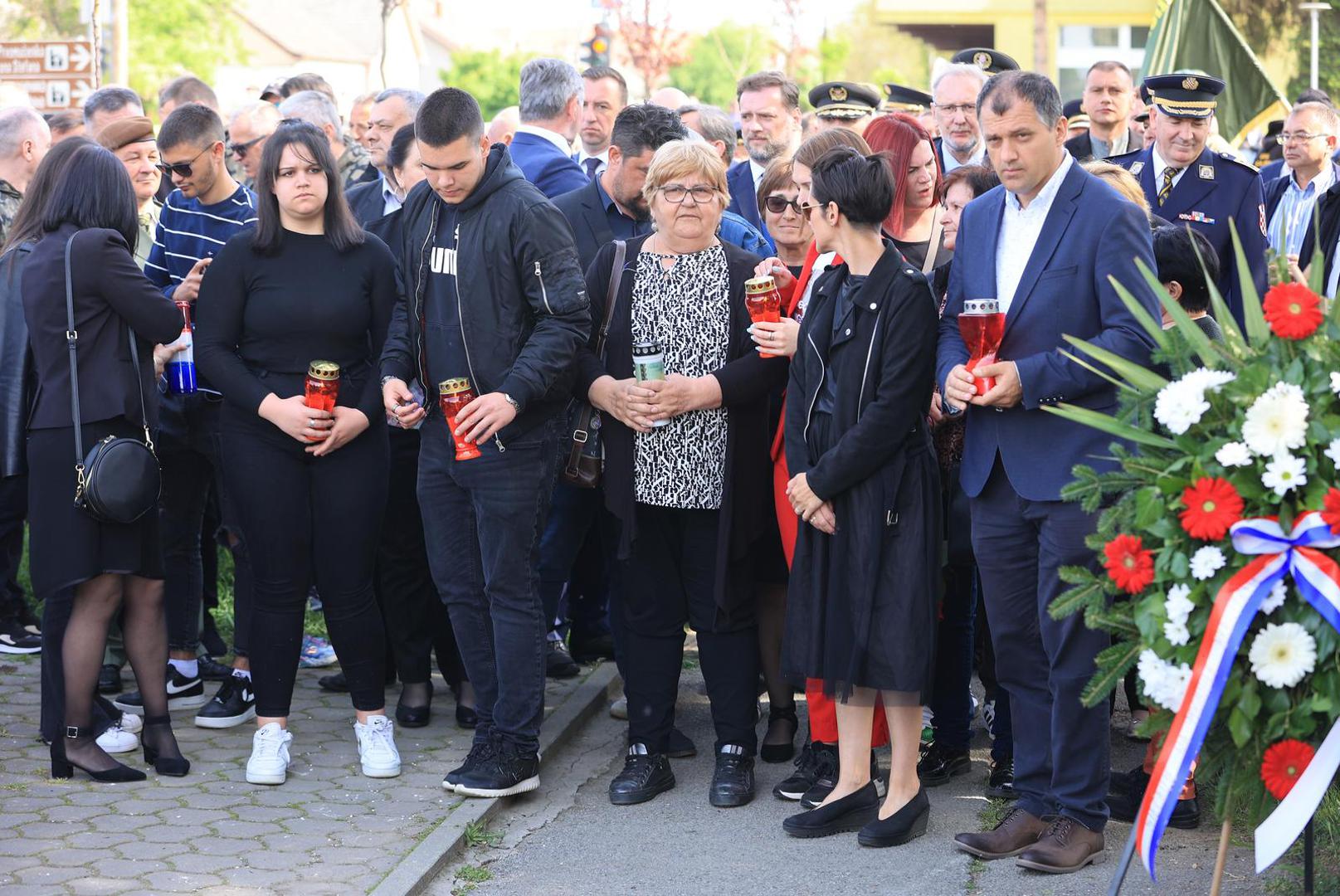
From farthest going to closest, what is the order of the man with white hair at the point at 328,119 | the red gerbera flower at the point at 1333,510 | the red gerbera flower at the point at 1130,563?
1. the man with white hair at the point at 328,119
2. the red gerbera flower at the point at 1130,563
3. the red gerbera flower at the point at 1333,510

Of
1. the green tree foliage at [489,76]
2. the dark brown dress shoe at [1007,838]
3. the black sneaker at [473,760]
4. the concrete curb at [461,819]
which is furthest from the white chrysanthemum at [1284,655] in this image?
the green tree foliage at [489,76]

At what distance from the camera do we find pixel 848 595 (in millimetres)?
4988

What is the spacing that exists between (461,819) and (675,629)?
102cm

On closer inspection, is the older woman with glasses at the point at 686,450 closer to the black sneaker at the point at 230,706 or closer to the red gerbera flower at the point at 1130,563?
the black sneaker at the point at 230,706

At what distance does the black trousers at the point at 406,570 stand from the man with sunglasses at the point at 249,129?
2080 millimetres

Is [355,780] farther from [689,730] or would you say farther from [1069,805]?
[1069,805]

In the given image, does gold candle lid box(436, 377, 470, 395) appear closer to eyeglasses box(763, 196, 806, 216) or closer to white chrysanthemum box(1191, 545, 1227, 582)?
eyeglasses box(763, 196, 806, 216)

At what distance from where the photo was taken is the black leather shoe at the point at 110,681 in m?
6.66

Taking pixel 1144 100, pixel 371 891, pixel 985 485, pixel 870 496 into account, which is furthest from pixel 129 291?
pixel 1144 100

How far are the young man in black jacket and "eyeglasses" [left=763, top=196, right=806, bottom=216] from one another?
36.5 inches

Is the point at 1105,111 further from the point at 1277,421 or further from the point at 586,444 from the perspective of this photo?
the point at 1277,421

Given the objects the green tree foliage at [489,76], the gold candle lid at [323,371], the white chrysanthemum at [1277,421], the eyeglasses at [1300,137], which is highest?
the green tree foliage at [489,76]

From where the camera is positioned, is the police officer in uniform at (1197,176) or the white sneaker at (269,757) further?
the police officer in uniform at (1197,176)

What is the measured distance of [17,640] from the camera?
7457mm
